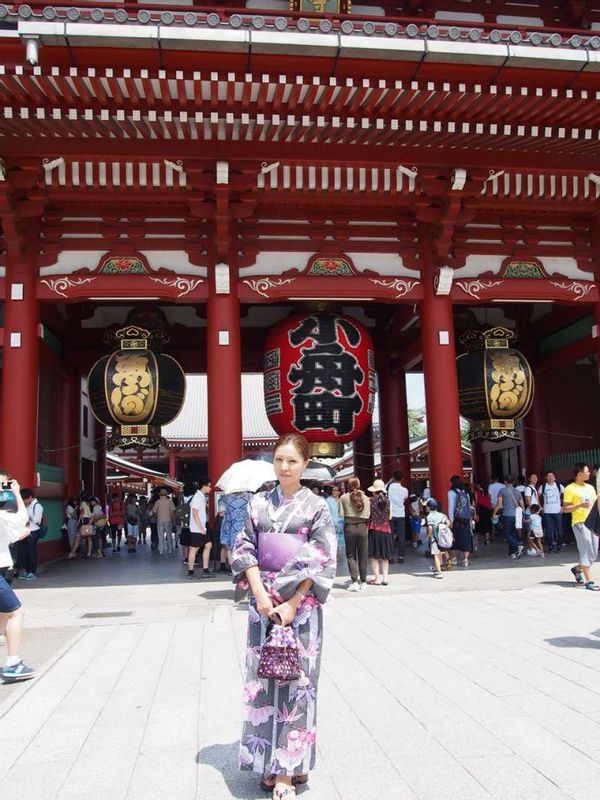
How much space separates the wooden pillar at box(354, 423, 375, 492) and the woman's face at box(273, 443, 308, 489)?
47.3 feet

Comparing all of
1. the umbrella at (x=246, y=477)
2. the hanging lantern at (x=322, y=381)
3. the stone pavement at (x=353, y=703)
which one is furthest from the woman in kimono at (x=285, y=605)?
the hanging lantern at (x=322, y=381)

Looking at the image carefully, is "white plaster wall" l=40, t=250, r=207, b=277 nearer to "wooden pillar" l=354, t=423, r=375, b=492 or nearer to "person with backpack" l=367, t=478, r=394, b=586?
"person with backpack" l=367, t=478, r=394, b=586

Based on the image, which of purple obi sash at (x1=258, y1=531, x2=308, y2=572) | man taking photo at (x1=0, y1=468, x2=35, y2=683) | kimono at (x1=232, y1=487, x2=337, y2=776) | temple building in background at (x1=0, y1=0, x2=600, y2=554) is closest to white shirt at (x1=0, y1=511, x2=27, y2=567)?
man taking photo at (x1=0, y1=468, x2=35, y2=683)

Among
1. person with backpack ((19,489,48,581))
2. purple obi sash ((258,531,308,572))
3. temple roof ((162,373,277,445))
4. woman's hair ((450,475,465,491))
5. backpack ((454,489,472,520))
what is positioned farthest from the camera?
temple roof ((162,373,277,445))

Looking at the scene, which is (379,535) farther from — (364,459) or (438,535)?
(364,459)

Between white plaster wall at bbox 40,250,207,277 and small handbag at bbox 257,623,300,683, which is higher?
white plaster wall at bbox 40,250,207,277

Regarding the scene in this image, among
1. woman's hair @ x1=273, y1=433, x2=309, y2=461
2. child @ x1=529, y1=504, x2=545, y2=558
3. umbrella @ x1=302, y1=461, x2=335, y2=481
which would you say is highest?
umbrella @ x1=302, y1=461, x2=335, y2=481

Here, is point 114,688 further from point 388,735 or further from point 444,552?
point 444,552

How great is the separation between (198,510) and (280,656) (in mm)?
7330

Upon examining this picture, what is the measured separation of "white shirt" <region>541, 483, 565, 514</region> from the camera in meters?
12.5

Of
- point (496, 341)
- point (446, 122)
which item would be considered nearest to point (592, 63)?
point (446, 122)

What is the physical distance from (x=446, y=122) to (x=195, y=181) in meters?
3.94

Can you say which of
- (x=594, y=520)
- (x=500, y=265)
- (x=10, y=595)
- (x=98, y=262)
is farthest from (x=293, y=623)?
(x=500, y=265)

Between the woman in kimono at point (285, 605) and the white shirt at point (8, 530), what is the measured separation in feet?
10.1
